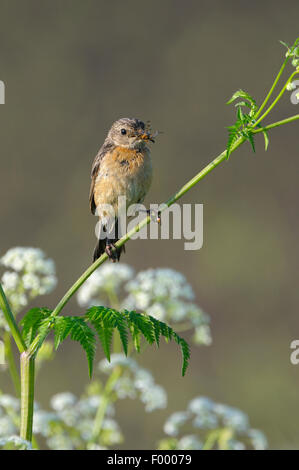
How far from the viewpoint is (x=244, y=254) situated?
9859 millimetres

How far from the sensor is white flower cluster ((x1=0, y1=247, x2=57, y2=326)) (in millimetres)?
2957

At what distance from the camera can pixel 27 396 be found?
1896 mm

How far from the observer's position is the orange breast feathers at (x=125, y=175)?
412 cm

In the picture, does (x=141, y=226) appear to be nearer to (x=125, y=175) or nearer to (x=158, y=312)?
(x=158, y=312)

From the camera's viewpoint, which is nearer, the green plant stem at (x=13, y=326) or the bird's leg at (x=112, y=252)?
the green plant stem at (x=13, y=326)

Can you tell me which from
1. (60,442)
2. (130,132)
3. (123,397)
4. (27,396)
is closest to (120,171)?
(130,132)

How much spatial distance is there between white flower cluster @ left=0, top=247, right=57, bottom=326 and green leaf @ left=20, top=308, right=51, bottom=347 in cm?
75

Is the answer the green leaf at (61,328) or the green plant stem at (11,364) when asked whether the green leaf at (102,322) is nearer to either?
the green leaf at (61,328)

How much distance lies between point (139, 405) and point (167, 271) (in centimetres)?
497

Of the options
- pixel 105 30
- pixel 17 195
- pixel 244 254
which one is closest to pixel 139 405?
pixel 244 254

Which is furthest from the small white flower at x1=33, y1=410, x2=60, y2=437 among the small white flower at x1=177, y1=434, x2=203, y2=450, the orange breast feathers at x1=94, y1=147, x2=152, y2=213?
the orange breast feathers at x1=94, y1=147, x2=152, y2=213

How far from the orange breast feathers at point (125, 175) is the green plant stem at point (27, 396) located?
7.49ft

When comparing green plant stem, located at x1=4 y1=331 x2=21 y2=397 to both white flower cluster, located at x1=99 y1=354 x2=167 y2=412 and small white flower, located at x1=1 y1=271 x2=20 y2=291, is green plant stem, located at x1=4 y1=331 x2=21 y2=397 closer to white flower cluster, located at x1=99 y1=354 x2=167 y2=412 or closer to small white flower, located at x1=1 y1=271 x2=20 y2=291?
small white flower, located at x1=1 y1=271 x2=20 y2=291

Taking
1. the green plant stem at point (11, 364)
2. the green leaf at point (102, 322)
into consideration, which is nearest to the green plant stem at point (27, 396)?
the green leaf at point (102, 322)
